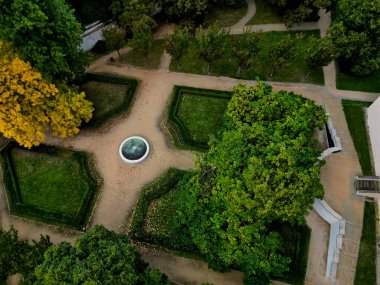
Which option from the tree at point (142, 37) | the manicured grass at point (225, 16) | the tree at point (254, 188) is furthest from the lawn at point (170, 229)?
the manicured grass at point (225, 16)

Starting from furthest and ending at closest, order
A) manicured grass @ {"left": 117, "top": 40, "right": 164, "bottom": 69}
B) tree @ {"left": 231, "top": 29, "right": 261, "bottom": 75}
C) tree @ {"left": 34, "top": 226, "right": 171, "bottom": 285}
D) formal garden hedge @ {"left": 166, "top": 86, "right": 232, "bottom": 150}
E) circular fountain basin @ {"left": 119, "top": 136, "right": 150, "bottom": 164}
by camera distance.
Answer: manicured grass @ {"left": 117, "top": 40, "right": 164, "bottom": 69} < tree @ {"left": 231, "top": 29, "right": 261, "bottom": 75} < formal garden hedge @ {"left": 166, "top": 86, "right": 232, "bottom": 150} < circular fountain basin @ {"left": 119, "top": 136, "right": 150, "bottom": 164} < tree @ {"left": 34, "top": 226, "right": 171, "bottom": 285}

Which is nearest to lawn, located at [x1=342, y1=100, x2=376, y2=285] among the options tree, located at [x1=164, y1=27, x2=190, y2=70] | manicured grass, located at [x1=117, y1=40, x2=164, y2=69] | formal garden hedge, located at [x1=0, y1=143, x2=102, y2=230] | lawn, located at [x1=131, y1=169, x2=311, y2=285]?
lawn, located at [x1=131, y1=169, x2=311, y2=285]

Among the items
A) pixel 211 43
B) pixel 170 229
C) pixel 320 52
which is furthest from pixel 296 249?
pixel 211 43

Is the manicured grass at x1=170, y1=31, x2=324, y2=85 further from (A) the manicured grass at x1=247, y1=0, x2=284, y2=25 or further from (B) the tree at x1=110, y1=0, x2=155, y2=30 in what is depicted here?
(B) the tree at x1=110, y1=0, x2=155, y2=30

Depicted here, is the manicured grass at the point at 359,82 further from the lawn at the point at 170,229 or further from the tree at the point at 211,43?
the lawn at the point at 170,229

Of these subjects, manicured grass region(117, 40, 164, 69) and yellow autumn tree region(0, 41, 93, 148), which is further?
manicured grass region(117, 40, 164, 69)

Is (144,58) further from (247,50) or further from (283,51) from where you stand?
(283,51)

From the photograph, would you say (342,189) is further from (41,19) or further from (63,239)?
(41,19)
